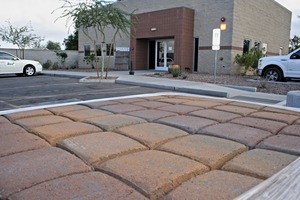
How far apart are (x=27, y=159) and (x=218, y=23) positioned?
1771cm

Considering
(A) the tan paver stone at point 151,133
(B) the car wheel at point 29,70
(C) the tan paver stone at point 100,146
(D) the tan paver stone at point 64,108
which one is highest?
(B) the car wheel at point 29,70

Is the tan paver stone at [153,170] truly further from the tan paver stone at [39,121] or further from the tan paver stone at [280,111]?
the tan paver stone at [280,111]

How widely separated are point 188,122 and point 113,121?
1.19m

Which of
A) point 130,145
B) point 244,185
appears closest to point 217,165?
point 244,185

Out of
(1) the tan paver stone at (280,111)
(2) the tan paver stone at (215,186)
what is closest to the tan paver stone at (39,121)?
(2) the tan paver stone at (215,186)

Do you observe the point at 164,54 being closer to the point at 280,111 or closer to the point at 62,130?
the point at 280,111

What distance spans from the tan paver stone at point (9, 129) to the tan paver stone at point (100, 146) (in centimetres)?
100

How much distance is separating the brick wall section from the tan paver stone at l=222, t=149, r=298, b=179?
53.3 feet

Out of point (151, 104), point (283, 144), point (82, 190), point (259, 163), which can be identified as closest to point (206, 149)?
point (259, 163)

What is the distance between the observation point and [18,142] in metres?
3.44

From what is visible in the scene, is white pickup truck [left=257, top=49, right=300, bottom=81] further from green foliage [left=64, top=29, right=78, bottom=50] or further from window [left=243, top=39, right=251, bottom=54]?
green foliage [left=64, top=29, right=78, bottom=50]

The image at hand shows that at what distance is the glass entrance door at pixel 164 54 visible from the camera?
2163 centimetres

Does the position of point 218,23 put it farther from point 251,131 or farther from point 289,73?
point 251,131

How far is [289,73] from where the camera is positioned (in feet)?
42.9
